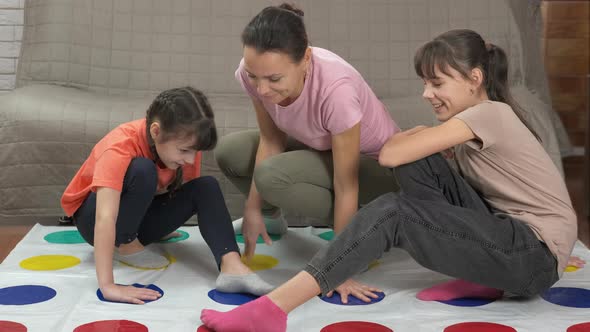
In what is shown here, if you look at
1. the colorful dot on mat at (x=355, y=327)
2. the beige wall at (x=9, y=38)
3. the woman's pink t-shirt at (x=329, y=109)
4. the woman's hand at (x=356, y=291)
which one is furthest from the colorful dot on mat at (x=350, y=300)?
the beige wall at (x=9, y=38)

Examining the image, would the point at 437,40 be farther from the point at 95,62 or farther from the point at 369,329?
the point at 95,62

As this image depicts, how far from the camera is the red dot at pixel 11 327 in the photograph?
4.25ft

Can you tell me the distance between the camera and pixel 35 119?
205cm

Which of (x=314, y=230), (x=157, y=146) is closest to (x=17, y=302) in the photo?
(x=157, y=146)

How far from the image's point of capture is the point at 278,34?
4.63 ft

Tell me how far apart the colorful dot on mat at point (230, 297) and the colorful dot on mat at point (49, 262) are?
15.2 inches

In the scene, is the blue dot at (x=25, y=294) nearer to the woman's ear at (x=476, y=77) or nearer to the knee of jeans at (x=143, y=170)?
the knee of jeans at (x=143, y=170)

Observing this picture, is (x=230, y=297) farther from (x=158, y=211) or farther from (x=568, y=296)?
(x=568, y=296)

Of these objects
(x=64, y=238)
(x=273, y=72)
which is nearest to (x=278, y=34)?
(x=273, y=72)

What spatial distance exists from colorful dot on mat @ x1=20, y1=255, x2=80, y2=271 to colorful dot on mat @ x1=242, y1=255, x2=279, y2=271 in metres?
0.41

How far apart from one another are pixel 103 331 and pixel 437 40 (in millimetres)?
863

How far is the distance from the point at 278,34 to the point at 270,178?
0.35 m

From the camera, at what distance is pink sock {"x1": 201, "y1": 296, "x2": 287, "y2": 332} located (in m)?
1.26

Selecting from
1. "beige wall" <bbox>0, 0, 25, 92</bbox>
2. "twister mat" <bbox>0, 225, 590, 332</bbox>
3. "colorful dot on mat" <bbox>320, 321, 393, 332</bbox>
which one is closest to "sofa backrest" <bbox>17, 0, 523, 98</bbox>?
"beige wall" <bbox>0, 0, 25, 92</bbox>
